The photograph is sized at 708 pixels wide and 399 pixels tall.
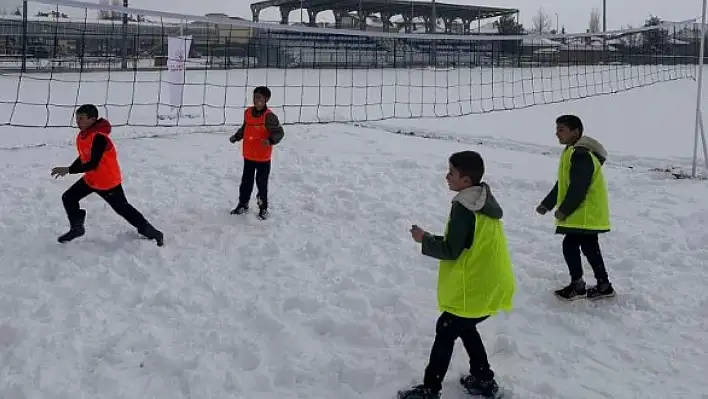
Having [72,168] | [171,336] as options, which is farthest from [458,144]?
[171,336]

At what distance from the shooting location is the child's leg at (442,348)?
302cm

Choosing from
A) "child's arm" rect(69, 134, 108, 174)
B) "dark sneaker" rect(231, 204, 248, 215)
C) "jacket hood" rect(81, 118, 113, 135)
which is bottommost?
"dark sneaker" rect(231, 204, 248, 215)

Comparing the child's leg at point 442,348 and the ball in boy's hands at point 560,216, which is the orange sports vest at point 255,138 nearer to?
the ball in boy's hands at point 560,216

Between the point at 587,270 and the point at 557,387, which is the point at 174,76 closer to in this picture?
the point at 587,270

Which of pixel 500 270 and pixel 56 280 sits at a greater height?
pixel 500 270

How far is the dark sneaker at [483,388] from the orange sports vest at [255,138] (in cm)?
365

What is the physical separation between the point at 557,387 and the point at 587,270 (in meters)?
2.01

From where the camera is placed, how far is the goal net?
14.7 metres

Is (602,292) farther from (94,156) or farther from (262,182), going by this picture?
(94,156)

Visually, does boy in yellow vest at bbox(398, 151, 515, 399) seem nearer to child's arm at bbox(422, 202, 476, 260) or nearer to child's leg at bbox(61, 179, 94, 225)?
child's arm at bbox(422, 202, 476, 260)

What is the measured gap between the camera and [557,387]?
3240 millimetres

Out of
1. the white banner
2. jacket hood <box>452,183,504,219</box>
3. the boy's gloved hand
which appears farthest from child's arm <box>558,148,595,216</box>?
the white banner

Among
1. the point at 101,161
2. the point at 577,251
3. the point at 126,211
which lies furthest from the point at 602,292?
the point at 101,161

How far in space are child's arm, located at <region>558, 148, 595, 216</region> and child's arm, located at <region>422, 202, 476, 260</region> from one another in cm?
153
